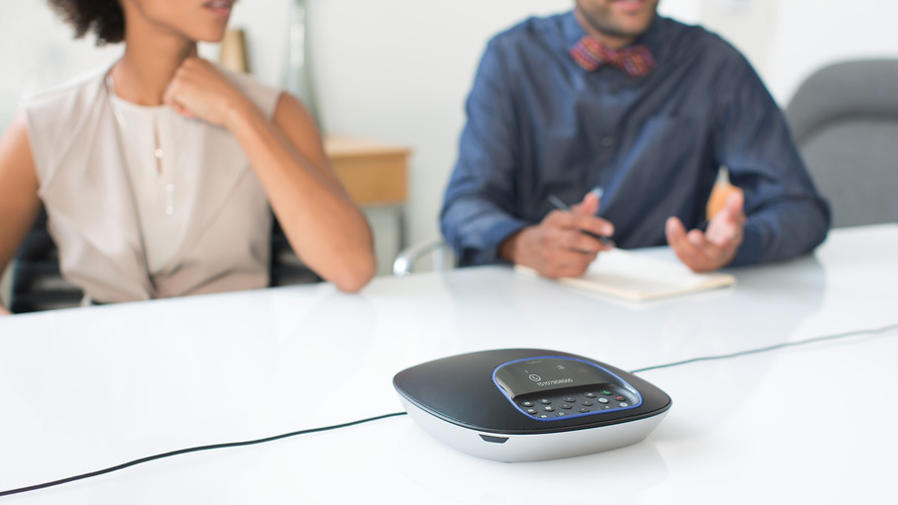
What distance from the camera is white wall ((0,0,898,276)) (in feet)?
8.50

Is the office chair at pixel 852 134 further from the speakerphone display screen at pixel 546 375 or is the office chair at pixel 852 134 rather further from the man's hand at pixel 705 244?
the speakerphone display screen at pixel 546 375

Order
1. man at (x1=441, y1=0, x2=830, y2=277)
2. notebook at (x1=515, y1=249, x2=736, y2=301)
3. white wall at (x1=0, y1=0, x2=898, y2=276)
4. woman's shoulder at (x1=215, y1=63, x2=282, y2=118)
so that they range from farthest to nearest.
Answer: white wall at (x1=0, y1=0, x2=898, y2=276) → man at (x1=441, y1=0, x2=830, y2=277) → woman's shoulder at (x1=215, y1=63, x2=282, y2=118) → notebook at (x1=515, y1=249, x2=736, y2=301)

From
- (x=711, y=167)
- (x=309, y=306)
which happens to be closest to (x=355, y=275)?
(x=309, y=306)

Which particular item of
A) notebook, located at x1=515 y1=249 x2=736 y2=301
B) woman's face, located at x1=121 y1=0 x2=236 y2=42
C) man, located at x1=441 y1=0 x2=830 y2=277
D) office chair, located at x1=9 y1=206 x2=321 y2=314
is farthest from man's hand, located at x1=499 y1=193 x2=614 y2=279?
office chair, located at x1=9 y1=206 x2=321 y2=314

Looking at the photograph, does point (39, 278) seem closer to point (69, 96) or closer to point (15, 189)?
point (15, 189)

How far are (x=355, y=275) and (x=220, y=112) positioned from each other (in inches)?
14.5

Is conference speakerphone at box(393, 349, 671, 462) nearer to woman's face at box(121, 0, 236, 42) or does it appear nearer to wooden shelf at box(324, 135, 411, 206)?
woman's face at box(121, 0, 236, 42)

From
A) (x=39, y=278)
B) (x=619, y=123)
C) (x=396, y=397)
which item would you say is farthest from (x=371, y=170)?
(x=396, y=397)

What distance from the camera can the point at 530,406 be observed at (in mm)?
529

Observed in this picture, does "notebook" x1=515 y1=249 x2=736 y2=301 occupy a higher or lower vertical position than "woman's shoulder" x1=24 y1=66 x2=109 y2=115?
lower

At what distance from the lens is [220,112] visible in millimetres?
1179

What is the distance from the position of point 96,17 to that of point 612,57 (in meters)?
0.97

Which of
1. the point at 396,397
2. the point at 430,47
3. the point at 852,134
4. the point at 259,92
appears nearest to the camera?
the point at 396,397

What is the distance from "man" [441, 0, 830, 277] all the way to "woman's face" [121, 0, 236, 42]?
52cm
